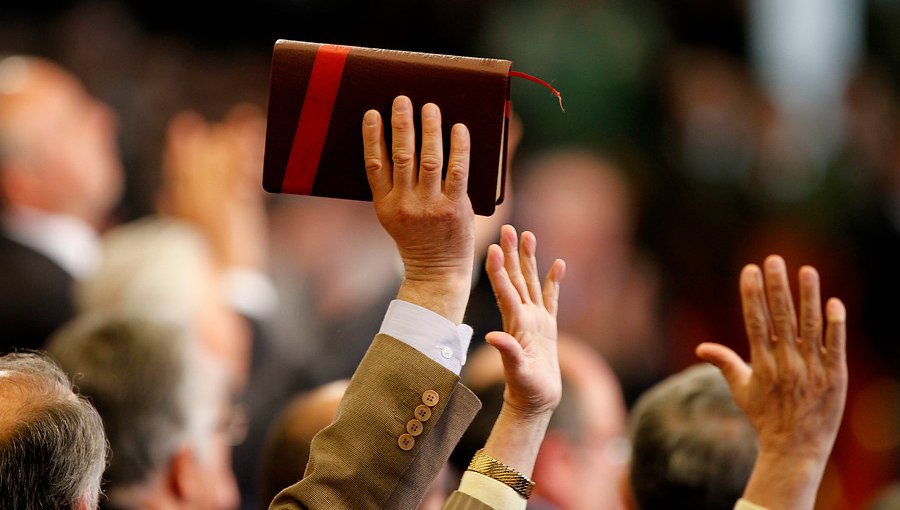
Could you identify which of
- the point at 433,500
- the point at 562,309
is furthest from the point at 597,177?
the point at 433,500

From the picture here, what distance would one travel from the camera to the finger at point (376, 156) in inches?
58.9

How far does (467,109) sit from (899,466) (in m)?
4.08

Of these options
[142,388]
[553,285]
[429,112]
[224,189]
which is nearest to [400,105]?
[429,112]

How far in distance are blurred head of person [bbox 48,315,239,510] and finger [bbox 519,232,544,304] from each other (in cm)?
79

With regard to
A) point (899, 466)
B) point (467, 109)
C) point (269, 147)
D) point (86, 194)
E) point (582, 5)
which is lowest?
point (899, 466)

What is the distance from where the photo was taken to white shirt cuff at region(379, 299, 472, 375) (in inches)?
56.7

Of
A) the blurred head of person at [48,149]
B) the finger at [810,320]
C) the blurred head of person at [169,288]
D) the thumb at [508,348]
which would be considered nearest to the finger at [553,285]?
the thumb at [508,348]

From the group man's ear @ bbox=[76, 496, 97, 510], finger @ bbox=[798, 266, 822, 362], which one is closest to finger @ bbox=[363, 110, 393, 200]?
man's ear @ bbox=[76, 496, 97, 510]

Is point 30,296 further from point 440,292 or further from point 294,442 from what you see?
point 440,292

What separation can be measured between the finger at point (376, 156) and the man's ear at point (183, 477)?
821 mm

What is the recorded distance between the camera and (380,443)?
1.41 metres

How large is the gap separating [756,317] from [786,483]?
238 mm

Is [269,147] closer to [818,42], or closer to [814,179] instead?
[814,179]

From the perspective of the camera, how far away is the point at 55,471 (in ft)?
4.46
